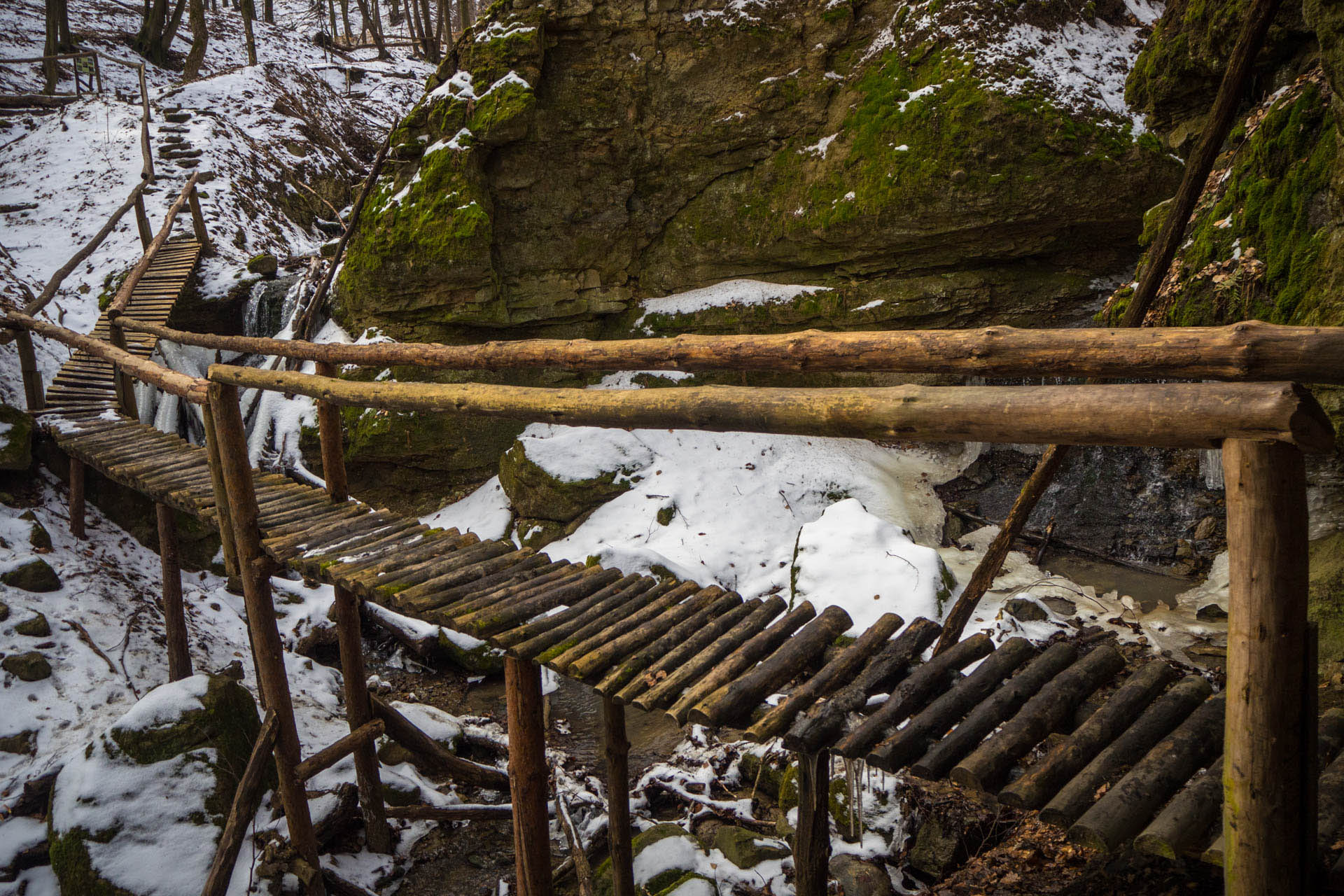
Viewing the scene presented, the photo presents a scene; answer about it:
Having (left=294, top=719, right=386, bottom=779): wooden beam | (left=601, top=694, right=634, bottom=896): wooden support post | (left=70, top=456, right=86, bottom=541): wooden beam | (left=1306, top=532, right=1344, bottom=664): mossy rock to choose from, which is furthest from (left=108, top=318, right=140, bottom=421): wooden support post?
(left=1306, top=532, right=1344, bottom=664): mossy rock

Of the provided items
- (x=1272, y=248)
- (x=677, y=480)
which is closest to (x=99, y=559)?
(x=677, y=480)

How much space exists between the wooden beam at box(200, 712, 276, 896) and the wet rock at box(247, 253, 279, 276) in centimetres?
1068

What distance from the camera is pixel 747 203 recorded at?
34.9 ft

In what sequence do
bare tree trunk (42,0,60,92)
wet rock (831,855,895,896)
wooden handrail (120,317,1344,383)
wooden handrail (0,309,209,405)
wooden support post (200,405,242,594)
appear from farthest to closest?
bare tree trunk (42,0,60,92)
wooden handrail (0,309,209,405)
wooden support post (200,405,242,594)
wet rock (831,855,895,896)
wooden handrail (120,317,1344,383)

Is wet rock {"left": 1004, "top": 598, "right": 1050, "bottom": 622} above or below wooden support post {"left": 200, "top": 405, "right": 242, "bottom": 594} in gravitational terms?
below

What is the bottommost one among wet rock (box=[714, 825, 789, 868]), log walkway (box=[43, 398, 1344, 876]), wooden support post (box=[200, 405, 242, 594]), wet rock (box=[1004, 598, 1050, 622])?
wet rock (box=[714, 825, 789, 868])

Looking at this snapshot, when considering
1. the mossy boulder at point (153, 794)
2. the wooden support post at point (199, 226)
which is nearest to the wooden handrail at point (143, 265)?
the wooden support post at point (199, 226)

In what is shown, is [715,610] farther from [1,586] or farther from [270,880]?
[1,586]

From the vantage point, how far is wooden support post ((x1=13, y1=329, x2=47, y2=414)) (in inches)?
324

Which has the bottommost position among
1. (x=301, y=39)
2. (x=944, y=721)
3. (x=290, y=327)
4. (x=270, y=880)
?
(x=270, y=880)

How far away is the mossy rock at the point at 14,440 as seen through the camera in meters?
7.26

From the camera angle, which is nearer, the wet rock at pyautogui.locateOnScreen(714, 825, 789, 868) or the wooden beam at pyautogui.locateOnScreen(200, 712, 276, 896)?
the wooden beam at pyautogui.locateOnScreen(200, 712, 276, 896)

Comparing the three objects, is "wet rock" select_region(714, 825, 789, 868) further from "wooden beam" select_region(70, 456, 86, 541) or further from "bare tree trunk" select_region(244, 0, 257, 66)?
"bare tree trunk" select_region(244, 0, 257, 66)

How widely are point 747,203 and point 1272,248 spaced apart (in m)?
6.98
